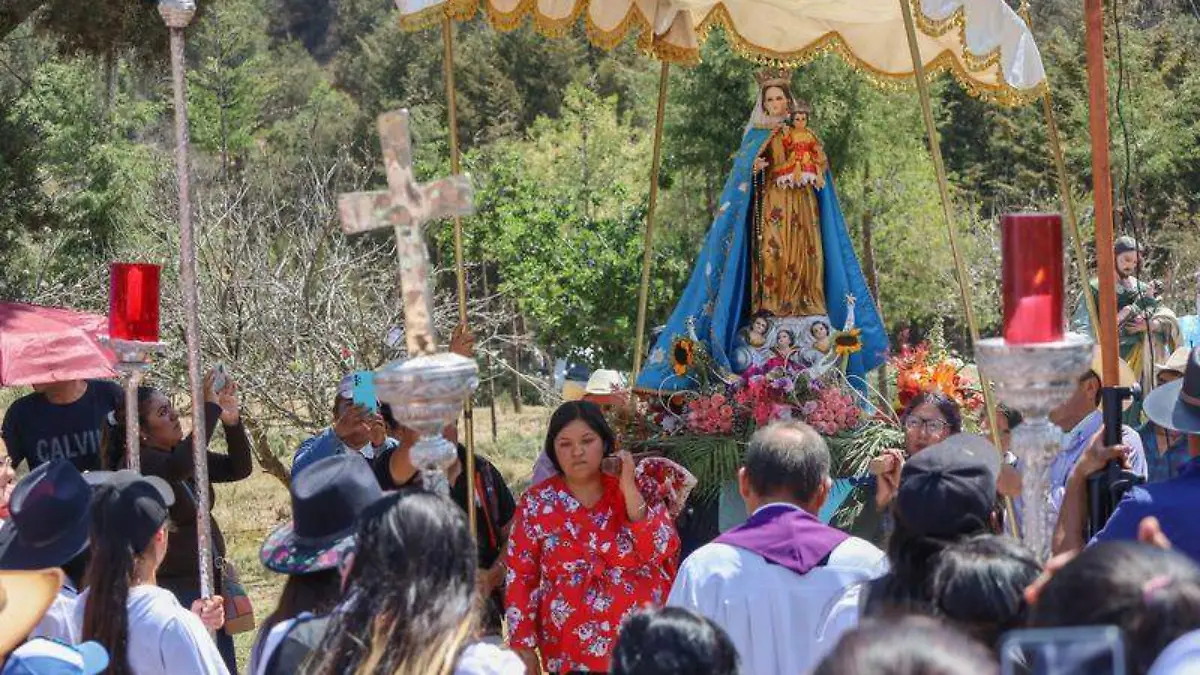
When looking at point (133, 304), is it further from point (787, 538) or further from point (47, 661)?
point (787, 538)

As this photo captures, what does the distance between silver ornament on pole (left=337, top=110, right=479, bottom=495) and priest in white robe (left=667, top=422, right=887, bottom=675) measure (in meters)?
0.80

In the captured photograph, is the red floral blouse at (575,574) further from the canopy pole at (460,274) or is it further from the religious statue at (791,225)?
the religious statue at (791,225)

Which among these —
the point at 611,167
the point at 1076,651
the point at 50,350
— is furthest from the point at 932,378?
the point at 611,167

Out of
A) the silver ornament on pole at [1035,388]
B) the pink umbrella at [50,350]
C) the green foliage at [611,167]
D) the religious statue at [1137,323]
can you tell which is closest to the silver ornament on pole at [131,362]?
the pink umbrella at [50,350]

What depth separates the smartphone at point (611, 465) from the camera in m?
5.19

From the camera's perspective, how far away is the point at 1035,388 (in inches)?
120

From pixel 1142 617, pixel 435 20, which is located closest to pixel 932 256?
pixel 435 20

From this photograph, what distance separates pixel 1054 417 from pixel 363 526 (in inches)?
145

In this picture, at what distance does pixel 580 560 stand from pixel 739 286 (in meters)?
3.29

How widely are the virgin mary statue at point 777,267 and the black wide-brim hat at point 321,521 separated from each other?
4691mm

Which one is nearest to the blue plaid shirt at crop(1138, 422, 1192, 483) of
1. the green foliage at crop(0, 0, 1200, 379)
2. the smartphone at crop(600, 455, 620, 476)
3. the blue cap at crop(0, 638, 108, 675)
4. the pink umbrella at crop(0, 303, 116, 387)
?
the smartphone at crop(600, 455, 620, 476)

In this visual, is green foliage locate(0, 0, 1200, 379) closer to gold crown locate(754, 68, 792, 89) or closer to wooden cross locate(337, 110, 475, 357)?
gold crown locate(754, 68, 792, 89)

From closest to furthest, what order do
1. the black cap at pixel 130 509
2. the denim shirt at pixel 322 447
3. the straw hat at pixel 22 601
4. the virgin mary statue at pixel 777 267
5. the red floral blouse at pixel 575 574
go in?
the straw hat at pixel 22 601 < the black cap at pixel 130 509 < the red floral blouse at pixel 575 574 < the denim shirt at pixel 322 447 < the virgin mary statue at pixel 777 267

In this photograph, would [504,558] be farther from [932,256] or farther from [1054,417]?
[932,256]
